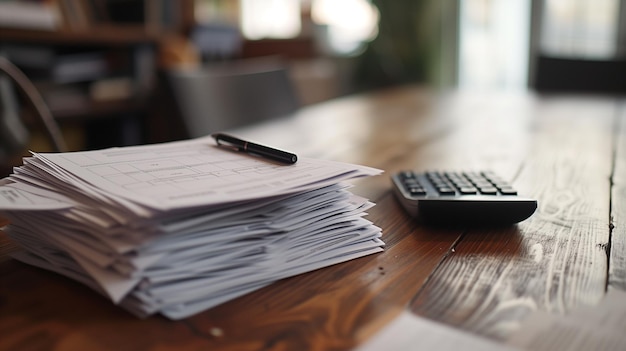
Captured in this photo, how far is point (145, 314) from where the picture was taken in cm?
38

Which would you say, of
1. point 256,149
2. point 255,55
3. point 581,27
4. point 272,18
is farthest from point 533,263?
point 272,18

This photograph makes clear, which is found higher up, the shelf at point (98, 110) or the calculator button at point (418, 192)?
the calculator button at point (418, 192)

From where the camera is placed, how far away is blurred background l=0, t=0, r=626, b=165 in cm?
147

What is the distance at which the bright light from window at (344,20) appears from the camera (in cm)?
458

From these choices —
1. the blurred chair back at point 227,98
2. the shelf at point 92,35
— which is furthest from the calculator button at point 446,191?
the shelf at point 92,35

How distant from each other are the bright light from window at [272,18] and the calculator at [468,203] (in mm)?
3982

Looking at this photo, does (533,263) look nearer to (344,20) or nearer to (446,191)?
(446,191)

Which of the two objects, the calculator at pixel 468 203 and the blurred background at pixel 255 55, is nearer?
the calculator at pixel 468 203

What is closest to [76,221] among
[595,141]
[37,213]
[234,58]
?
[37,213]

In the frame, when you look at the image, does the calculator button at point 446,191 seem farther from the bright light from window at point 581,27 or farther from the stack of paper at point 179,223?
the bright light from window at point 581,27

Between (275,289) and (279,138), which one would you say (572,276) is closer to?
(275,289)

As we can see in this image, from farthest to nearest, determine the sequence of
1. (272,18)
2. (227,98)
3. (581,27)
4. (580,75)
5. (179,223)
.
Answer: (272,18)
(581,27)
(580,75)
(227,98)
(179,223)

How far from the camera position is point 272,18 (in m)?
4.63

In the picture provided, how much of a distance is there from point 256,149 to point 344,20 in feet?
14.1
